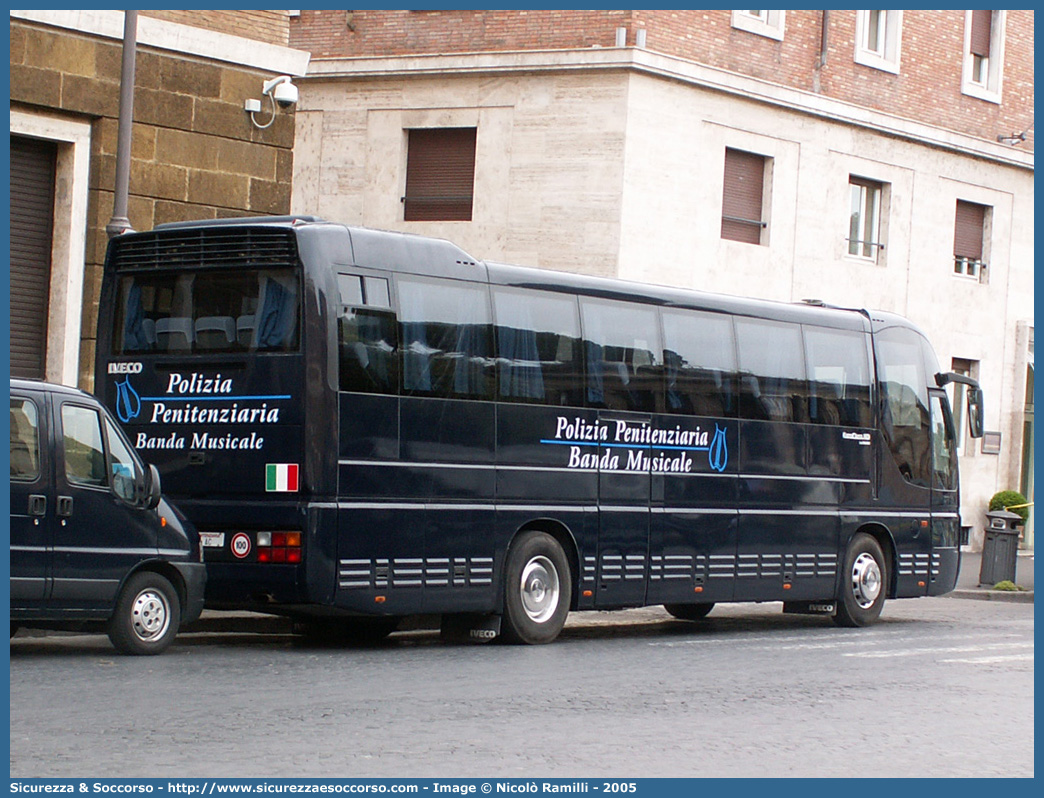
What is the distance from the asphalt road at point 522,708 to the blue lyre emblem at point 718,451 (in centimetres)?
163

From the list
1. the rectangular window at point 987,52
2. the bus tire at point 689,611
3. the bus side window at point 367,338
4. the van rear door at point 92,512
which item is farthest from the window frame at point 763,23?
the van rear door at point 92,512

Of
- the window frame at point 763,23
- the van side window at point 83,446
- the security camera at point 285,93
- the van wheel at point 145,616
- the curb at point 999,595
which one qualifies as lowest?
the curb at point 999,595

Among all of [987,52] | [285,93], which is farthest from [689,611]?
[987,52]

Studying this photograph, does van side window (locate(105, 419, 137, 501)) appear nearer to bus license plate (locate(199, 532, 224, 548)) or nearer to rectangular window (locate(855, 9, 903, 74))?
bus license plate (locate(199, 532, 224, 548))

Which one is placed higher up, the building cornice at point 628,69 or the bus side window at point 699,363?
the building cornice at point 628,69

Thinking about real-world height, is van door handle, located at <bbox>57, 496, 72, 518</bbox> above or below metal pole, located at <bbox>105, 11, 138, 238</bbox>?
below

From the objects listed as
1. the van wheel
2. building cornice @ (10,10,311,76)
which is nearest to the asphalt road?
the van wheel

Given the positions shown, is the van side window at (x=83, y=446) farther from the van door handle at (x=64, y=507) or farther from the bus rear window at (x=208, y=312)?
the bus rear window at (x=208, y=312)

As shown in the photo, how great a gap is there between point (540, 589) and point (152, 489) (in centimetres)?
381

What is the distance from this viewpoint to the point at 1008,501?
33281mm

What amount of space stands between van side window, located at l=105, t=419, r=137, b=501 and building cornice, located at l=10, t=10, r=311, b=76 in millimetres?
6779

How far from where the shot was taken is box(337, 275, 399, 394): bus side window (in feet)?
45.0

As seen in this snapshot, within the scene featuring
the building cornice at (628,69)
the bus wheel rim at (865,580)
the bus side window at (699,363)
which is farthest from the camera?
the building cornice at (628,69)

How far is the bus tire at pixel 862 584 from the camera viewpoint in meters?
18.6
